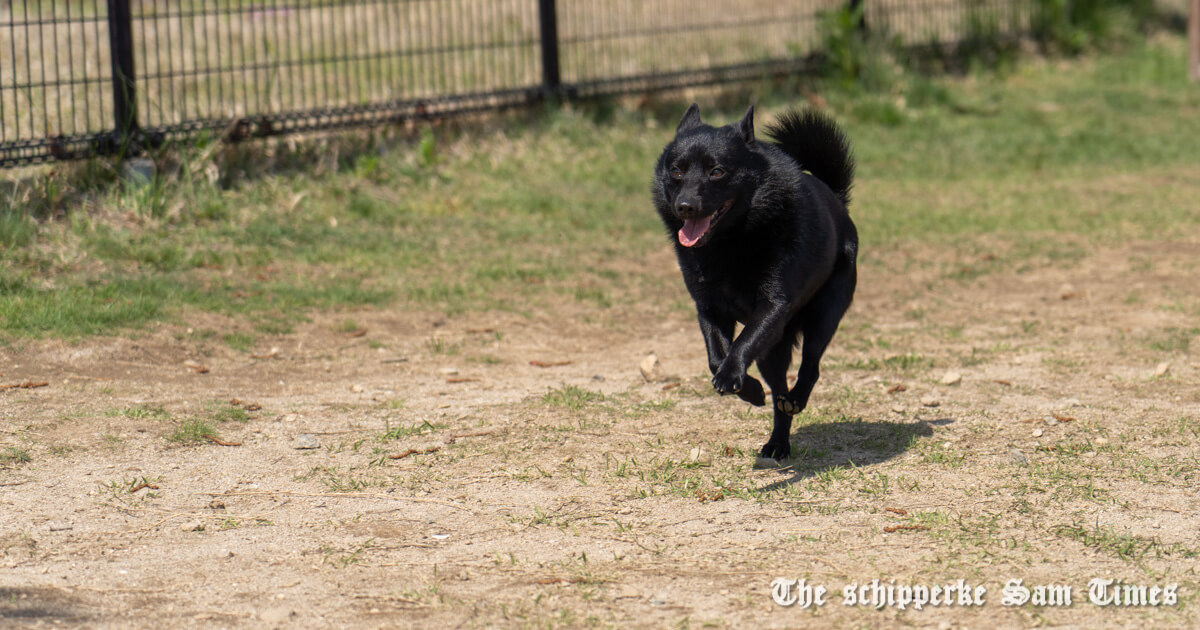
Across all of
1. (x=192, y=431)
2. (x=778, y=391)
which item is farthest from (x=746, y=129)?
(x=192, y=431)

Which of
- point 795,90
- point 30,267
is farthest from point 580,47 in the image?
point 30,267

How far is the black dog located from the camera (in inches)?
170

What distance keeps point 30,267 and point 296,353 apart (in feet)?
5.68

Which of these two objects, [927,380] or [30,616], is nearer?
[30,616]

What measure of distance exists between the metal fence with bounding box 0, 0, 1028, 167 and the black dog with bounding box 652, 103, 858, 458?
4.59 metres

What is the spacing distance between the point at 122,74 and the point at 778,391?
5235 mm

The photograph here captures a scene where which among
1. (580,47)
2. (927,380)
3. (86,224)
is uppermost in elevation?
(580,47)

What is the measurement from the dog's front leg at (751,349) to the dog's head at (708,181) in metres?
0.33

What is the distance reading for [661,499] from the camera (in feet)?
13.6

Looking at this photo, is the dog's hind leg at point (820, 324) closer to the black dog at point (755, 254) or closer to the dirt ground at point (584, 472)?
the black dog at point (755, 254)

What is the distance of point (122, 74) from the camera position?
7898 mm

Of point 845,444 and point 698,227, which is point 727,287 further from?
point 845,444

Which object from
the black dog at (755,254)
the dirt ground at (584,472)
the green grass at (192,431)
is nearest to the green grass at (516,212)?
the dirt ground at (584,472)

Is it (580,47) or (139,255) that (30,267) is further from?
(580,47)
